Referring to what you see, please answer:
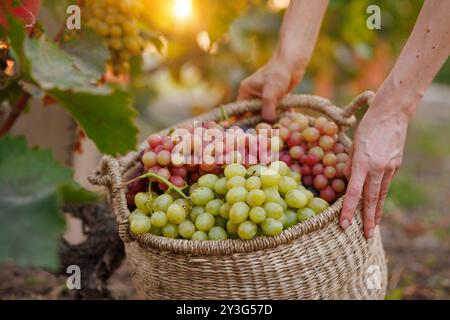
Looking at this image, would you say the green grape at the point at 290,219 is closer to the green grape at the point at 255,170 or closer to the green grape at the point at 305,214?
the green grape at the point at 305,214

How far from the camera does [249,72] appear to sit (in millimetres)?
4527

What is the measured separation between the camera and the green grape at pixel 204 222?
1.54 metres

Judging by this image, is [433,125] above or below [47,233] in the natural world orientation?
above

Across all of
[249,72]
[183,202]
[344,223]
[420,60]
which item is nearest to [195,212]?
[183,202]

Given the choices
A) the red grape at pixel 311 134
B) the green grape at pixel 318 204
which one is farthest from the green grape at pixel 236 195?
the red grape at pixel 311 134

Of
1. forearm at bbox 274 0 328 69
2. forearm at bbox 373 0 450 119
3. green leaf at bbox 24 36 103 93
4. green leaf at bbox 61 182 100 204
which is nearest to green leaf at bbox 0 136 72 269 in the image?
green leaf at bbox 61 182 100 204

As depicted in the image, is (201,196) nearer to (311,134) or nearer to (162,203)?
(162,203)

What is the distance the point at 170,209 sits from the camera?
5.08 feet

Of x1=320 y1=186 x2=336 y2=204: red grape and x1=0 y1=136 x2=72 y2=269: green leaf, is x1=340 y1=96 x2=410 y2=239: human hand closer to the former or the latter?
x1=320 y1=186 x2=336 y2=204: red grape

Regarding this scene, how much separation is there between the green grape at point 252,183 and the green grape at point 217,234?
0.13m

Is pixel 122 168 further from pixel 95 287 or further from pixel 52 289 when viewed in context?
pixel 52 289

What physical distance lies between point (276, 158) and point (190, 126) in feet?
0.95

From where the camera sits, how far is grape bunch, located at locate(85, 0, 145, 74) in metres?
2.04
